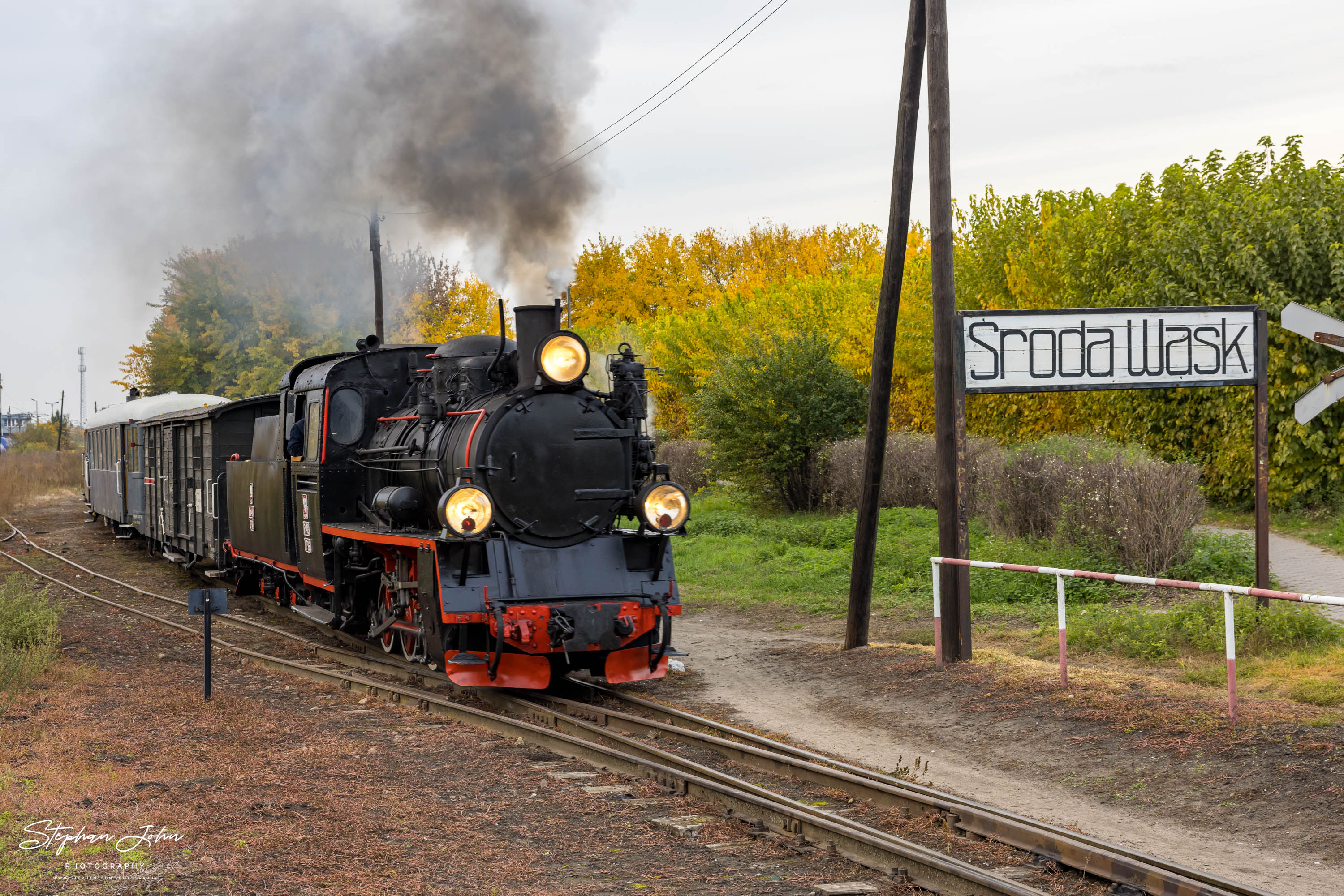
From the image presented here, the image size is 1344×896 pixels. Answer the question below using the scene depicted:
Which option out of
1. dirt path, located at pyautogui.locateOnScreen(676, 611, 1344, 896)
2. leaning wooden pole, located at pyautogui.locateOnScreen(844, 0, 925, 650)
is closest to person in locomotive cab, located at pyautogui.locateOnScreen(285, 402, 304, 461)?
dirt path, located at pyautogui.locateOnScreen(676, 611, 1344, 896)

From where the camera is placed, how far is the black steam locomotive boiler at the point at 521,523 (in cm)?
900

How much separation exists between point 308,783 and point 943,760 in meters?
4.02

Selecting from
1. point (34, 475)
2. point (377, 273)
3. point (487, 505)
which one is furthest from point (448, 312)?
point (487, 505)

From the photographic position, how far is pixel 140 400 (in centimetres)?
2742

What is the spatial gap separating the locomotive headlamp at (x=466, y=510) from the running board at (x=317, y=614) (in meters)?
3.21

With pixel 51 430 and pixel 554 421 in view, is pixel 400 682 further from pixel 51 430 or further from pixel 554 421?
pixel 51 430

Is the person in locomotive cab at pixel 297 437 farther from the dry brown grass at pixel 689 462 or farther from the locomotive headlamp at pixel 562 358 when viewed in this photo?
the dry brown grass at pixel 689 462

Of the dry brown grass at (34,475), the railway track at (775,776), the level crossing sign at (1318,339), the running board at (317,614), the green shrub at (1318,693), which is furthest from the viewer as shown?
the dry brown grass at (34,475)

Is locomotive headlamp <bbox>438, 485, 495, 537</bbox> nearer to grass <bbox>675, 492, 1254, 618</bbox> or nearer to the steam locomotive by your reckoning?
the steam locomotive

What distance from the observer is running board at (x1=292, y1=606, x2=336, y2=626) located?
11633 millimetres

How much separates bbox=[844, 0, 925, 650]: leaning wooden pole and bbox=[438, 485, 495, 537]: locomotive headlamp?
3.62 meters

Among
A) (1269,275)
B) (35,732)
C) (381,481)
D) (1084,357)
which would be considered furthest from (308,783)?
(1269,275)

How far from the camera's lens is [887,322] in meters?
10.8

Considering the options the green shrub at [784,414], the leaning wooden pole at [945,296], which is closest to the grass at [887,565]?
the green shrub at [784,414]
